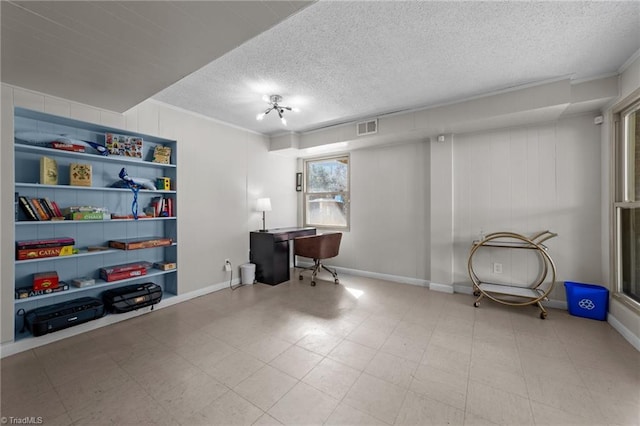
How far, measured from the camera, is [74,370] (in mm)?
1971

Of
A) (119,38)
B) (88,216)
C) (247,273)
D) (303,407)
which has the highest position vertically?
(119,38)

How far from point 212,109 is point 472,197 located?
12.6ft

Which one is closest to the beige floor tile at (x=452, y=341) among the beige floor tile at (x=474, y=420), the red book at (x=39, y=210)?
the beige floor tile at (x=474, y=420)

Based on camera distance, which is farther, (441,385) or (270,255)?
(270,255)

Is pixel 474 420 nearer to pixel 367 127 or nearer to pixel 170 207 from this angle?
pixel 367 127

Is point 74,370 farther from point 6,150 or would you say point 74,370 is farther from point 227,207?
point 227,207

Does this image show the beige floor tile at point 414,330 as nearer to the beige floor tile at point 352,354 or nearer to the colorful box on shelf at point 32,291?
the beige floor tile at point 352,354

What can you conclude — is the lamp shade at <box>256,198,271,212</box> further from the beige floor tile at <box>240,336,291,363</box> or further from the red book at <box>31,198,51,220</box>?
the red book at <box>31,198,51,220</box>

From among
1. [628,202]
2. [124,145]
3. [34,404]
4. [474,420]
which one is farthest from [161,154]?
[628,202]

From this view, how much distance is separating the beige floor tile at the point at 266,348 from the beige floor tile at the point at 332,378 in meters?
0.40

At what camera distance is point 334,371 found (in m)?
1.94

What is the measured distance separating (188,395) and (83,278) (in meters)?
1.94

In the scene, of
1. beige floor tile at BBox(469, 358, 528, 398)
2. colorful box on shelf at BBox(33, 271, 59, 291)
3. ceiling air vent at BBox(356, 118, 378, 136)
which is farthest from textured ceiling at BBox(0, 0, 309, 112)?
beige floor tile at BBox(469, 358, 528, 398)

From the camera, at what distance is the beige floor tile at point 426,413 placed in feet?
4.85
